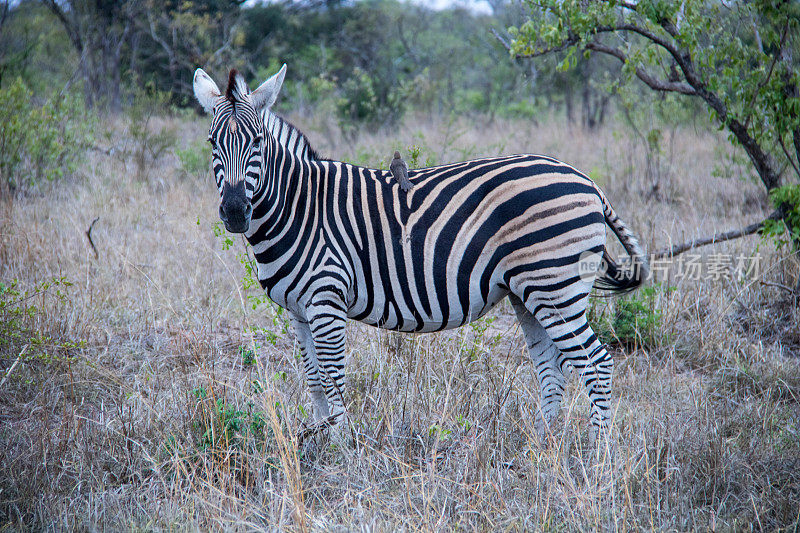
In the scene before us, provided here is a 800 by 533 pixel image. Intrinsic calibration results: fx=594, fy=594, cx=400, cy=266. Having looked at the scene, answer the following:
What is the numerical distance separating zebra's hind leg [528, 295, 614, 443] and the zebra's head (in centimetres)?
178

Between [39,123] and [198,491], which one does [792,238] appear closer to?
[198,491]

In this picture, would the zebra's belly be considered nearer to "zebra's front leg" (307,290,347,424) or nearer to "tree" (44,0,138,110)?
"zebra's front leg" (307,290,347,424)

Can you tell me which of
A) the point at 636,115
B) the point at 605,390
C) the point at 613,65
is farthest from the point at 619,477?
the point at 613,65

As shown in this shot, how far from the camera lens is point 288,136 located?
3.82 metres

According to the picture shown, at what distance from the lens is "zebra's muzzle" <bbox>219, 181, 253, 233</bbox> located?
3.18 metres

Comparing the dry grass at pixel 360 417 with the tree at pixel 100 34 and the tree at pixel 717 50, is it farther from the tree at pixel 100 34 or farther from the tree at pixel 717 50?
the tree at pixel 100 34

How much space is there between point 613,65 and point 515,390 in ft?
44.7

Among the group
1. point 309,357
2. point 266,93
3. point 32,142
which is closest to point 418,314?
point 309,357

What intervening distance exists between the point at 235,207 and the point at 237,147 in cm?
34

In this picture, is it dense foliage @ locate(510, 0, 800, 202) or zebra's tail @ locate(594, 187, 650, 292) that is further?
dense foliage @ locate(510, 0, 800, 202)

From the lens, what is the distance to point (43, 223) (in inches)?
278

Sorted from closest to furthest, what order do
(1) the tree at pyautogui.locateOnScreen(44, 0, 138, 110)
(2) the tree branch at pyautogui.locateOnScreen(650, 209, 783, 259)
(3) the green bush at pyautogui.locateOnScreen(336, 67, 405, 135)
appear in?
1. (2) the tree branch at pyautogui.locateOnScreen(650, 209, 783, 259)
2. (3) the green bush at pyautogui.locateOnScreen(336, 67, 405, 135)
3. (1) the tree at pyautogui.locateOnScreen(44, 0, 138, 110)

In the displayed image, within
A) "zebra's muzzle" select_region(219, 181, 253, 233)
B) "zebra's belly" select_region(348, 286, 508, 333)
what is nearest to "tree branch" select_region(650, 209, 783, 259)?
"zebra's belly" select_region(348, 286, 508, 333)

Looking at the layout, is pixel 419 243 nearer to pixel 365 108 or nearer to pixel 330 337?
pixel 330 337
